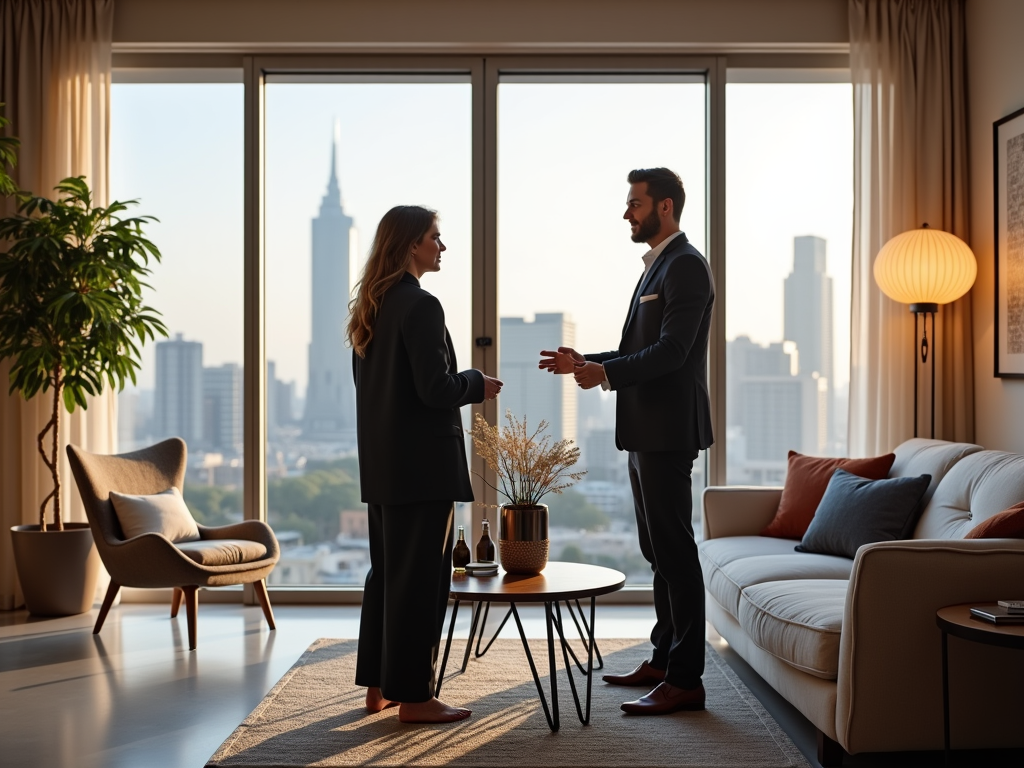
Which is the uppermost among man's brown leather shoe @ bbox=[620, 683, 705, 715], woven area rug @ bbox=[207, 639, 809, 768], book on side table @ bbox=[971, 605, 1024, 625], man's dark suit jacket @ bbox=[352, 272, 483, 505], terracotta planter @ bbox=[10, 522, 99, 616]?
man's dark suit jacket @ bbox=[352, 272, 483, 505]

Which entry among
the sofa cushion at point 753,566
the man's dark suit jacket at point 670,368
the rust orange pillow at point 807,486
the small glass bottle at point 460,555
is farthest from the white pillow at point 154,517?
the rust orange pillow at point 807,486

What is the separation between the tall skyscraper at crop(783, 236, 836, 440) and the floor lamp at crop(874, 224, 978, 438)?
1.76 ft

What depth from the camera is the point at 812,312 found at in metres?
5.15

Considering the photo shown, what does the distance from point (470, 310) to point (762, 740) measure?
284 centimetres

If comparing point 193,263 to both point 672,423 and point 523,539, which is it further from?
point 672,423

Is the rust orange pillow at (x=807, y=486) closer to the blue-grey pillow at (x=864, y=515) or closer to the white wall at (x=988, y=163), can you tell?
the blue-grey pillow at (x=864, y=515)

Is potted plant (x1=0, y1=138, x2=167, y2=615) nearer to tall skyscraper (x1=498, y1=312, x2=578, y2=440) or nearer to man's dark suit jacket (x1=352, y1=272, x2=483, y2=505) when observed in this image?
tall skyscraper (x1=498, y1=312, x2=578, y2=440)

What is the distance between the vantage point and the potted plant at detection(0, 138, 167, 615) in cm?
453

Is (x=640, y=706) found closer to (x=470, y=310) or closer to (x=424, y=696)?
(x=424, y=696)

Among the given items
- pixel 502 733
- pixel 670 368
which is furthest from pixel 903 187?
pixel 502 733

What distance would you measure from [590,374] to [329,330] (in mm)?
2307

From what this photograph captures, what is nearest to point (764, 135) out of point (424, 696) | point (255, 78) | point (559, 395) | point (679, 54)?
point (679, 54)

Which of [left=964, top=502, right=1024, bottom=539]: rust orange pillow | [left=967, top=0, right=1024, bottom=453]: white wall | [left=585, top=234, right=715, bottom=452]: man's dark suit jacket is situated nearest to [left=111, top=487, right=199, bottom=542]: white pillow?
[left=585, top=234, right=715, bottom=452]: man's dark suit jacket

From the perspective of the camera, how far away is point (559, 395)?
522 cm
